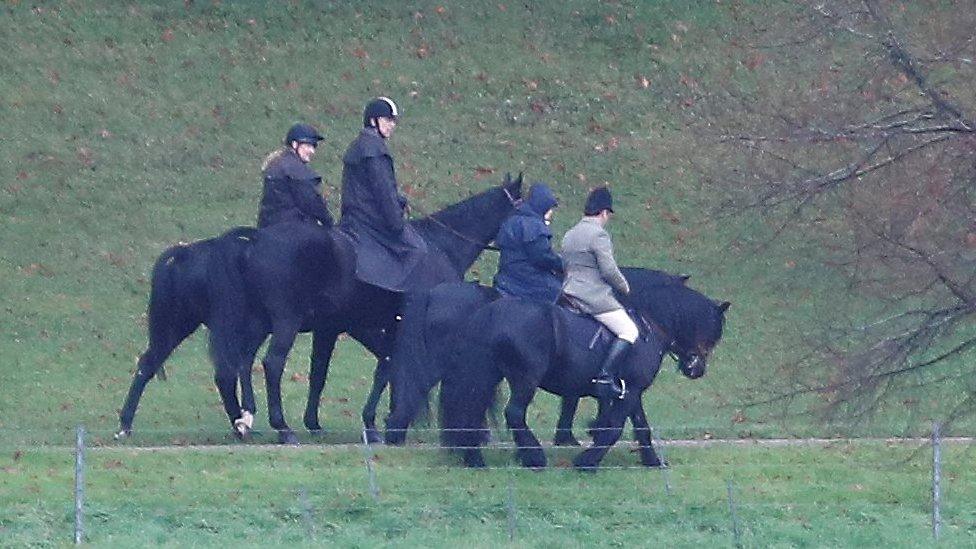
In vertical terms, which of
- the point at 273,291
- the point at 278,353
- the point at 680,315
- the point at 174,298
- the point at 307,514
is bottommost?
the point at 307,514

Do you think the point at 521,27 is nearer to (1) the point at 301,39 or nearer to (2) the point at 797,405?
(1) the point at 301,39

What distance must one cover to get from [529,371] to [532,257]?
0.90 meters

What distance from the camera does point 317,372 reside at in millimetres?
16062

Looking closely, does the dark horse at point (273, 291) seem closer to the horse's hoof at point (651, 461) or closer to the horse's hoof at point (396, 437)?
the horse's hoof at point (396, 437)

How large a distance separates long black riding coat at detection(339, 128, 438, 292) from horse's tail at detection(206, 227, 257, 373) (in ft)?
3.08

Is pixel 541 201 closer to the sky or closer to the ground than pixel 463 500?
closer to the sky

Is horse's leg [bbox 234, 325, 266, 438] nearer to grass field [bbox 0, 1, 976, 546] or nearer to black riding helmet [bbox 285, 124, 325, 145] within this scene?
grass field [bbox 0, 1, 976, 546]

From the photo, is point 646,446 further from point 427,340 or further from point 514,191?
point 514,191

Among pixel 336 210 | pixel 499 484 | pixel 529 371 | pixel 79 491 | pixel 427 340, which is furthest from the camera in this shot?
pixel 336 210

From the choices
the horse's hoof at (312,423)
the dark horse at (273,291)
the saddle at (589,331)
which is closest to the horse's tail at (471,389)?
the saddle at (589,331)

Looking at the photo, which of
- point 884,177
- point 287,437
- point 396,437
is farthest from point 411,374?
point 884,177

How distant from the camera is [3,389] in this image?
1777cm

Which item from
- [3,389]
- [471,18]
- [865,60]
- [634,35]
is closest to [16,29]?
[471,18]

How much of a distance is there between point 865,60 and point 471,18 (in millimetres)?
15300
